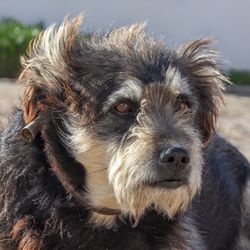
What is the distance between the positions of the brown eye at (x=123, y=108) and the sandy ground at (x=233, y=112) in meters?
3.62

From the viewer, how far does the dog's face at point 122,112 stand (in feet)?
15.9

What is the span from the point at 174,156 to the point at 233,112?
589 centimetres

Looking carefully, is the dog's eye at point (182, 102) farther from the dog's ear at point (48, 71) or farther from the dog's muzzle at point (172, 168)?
the dog's ear at point (48, 71)

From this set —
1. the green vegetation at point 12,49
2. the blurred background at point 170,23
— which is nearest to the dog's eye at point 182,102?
the blurred background at point 170,23

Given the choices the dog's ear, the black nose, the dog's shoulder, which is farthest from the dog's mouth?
the dog's shoulder

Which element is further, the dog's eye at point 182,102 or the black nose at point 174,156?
the dog's eye at point 182,102

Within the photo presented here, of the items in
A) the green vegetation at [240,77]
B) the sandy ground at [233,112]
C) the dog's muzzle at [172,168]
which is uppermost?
the dog's muzzle at [172,168]

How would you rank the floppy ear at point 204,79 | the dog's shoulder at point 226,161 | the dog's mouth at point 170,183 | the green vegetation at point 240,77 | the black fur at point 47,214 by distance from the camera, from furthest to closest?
the green vegetation at point 240,77
the dog's shoulder at point 226,161
the floppy ear at point 204,79
the black fur at point 47,214
the dog's mouth at point 170,183

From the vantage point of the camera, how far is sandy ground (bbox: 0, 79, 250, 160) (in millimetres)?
9130

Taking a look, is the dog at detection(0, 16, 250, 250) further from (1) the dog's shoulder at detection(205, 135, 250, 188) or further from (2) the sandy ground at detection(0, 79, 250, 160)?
(2) the sandy ground at detection(0, 79, 250, 160)

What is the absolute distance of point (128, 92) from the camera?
191 inches

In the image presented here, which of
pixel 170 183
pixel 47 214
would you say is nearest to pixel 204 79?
pixel 170 183

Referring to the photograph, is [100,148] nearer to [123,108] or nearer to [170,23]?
[123,108]

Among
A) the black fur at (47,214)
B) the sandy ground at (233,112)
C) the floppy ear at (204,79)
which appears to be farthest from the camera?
the sandy ground at (233,112)
